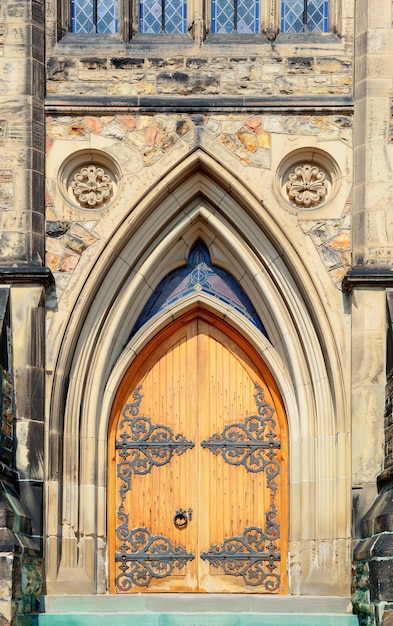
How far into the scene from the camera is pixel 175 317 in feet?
44.8

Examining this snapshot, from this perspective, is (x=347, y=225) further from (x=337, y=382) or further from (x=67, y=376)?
(x=67, y=376)

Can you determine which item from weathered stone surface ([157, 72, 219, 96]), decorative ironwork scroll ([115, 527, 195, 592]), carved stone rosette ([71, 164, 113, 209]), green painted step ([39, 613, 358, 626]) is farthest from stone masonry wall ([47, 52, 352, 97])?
green painted step ([39, 613, 358, 626])

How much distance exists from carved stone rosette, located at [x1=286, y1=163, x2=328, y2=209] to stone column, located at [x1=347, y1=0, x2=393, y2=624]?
1.09 feet

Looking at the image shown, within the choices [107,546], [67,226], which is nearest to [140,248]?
[67,226]

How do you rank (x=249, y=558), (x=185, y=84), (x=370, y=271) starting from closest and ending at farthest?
(x=370, y=271) < (x=249, y=558) < (x=185, y=84)

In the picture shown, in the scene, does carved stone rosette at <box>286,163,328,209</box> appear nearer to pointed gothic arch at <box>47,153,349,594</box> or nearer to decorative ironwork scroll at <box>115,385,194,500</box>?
pointed gothic arch at <box>47,153,349,594</box>

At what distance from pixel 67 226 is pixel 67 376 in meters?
1.27

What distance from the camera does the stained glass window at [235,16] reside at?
13.8 meters

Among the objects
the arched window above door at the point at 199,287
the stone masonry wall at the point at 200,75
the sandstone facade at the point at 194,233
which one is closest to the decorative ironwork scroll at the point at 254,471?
the sandstone facade at the point at 194,233

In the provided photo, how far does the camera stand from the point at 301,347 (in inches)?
A: 526

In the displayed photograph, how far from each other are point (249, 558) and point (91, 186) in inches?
135

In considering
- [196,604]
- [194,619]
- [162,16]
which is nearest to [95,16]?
[162,16]

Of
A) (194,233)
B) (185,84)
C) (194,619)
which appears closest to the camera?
(194,619)

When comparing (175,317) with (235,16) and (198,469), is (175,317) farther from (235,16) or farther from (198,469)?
(235,16)
